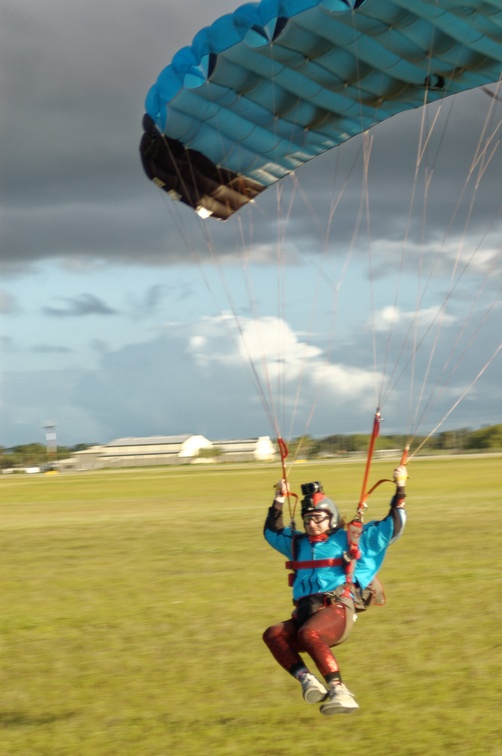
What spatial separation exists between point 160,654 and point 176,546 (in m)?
8.60

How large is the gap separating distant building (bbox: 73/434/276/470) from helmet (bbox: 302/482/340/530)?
394 feet

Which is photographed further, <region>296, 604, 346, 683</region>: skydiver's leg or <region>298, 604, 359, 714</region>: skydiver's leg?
<region>296, 604, 346, 683</region>: skydiver's leg

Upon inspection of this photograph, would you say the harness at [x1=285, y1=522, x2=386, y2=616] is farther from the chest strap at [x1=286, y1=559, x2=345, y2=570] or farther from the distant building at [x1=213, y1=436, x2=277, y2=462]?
the distant building at [x1=213, y1=436, x2=277, y2=462]

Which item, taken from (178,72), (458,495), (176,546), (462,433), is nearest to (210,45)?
(178,72)

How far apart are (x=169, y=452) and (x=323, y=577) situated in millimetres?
129602

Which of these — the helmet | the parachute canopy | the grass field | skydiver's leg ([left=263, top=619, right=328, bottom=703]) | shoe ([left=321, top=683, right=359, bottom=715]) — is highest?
the parachute canopy

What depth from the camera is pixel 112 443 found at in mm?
145750

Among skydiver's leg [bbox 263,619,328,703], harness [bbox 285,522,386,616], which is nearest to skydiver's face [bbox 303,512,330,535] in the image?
harness [bbox 285,522,386,616]

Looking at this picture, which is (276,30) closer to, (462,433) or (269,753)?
(269,753)

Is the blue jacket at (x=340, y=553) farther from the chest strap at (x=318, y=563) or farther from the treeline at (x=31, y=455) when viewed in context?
the treeline at (x=31, y=455)

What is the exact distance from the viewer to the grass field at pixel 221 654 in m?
5.98

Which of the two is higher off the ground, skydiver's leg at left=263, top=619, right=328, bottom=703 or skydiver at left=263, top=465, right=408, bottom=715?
skydiver at left=263, top=465, right=408, bottom=715

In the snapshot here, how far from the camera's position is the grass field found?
598 cm

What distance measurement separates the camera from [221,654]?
27.0 ft
